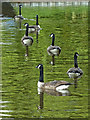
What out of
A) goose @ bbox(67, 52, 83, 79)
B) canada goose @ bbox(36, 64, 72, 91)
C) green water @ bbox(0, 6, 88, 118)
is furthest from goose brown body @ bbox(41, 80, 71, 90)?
goose @ bbox(67, 52, 83, 79)

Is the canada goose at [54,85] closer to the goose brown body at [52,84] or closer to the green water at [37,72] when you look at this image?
the goose brown body at [52,84]

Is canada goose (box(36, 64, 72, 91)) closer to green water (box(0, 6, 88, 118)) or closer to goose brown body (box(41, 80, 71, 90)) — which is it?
goose brown body (box(41, 80, 71, 90))

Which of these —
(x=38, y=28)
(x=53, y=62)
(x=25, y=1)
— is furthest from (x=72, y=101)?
(x=25, y=1)

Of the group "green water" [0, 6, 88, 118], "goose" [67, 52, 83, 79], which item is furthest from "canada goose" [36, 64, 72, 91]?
"goose" [67, 52, 83, 79]

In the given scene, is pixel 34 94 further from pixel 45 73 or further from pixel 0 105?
pixel 45 73

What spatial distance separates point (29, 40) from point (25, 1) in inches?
1420

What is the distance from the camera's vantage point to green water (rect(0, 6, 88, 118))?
16516mm

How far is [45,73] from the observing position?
2192 centimetres

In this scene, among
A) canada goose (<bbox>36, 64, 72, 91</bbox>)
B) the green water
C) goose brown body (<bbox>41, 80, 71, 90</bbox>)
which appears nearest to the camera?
the green water

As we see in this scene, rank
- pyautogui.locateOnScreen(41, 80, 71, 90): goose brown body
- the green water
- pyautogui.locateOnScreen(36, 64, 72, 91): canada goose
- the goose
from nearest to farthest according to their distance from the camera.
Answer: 1. the green water
2. pyautogui.locateOnScreen(36, 64, 72, 91): canada goose
3. pyautogui.locateOnScreen(41, 80, 71, 90): goose brown body
4. the goose

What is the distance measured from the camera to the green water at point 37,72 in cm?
1652

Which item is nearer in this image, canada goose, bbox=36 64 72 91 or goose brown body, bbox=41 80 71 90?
canada goose, bbox=36 64 72 91

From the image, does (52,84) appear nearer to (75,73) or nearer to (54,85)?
(54,85)

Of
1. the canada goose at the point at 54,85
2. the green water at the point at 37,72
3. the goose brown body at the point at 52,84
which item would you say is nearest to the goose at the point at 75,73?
the green water at the point at 37,72
